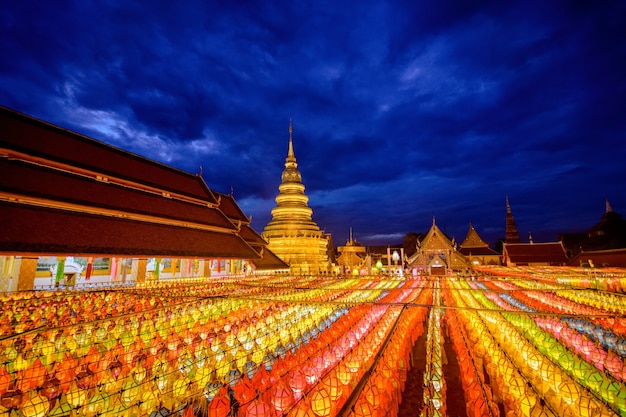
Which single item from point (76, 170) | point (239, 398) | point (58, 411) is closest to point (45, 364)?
point (58, 411)

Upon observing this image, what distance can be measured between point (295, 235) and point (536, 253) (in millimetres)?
31890

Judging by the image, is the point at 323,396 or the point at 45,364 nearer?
the point at 323,396

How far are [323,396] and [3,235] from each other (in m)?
13.2

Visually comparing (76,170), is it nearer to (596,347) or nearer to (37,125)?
(37,125)

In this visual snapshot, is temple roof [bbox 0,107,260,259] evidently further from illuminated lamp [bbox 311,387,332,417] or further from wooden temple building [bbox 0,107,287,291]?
illuminated lamp [bbox 311,387,332,417]

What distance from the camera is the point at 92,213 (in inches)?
568

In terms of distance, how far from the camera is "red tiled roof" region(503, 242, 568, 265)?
3658 centimetres

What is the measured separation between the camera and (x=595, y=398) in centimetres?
385

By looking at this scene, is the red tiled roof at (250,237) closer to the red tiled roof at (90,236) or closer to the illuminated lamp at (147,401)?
the red tiled roof at (90,236)

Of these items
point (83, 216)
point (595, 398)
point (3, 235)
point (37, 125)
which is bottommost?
point (595, 398)

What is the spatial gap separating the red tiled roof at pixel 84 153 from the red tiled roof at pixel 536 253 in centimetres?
3795

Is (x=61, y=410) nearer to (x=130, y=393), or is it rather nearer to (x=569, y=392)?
(x=130, y=393)

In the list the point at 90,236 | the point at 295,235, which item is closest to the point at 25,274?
the point at 90,236

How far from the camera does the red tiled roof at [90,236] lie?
11.1 meters
